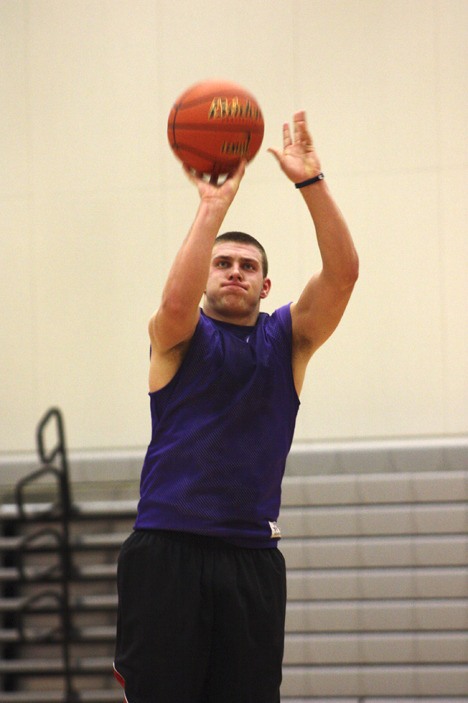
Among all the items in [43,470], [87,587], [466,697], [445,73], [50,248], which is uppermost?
[445,73]

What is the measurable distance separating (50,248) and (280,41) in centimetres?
187

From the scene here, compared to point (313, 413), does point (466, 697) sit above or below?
below

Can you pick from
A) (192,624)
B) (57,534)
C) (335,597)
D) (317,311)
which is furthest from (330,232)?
(57,534)

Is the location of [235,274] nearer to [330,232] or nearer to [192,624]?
[330,232]

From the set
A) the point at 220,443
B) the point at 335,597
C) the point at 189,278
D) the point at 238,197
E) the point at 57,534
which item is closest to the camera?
the point at 189,278

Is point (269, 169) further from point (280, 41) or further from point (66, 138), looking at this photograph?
point (66, 138)

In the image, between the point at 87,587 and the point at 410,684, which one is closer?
the point at 410,684

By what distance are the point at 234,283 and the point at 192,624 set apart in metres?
0.96

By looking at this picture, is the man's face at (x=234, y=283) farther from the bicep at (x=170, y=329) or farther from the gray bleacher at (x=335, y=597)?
the gray bleacher at (x=335, y=597)

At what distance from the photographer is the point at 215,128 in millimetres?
2484

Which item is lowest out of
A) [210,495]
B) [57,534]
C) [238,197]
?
[57,534]

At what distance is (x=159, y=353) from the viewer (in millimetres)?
2441

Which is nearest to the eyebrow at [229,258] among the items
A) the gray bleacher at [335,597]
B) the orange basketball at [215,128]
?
the orange basketball at [215,128]

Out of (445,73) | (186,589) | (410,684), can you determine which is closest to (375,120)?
(445,73)
